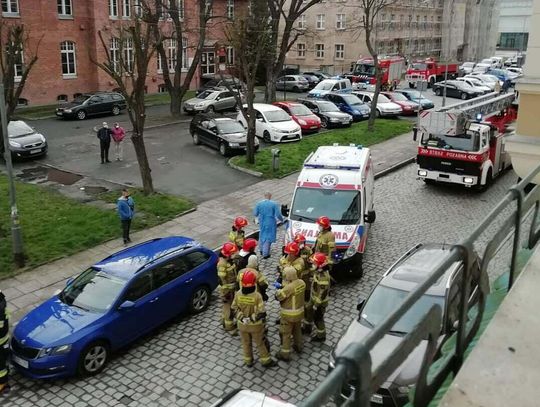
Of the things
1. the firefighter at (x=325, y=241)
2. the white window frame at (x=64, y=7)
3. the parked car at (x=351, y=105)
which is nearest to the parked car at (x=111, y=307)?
the firefighter at (x=325, y=241)

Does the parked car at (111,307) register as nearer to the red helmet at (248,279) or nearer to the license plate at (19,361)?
the license plate at (19,361)

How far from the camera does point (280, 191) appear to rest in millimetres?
19609

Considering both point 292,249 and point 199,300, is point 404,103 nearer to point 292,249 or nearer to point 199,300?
point 199,300

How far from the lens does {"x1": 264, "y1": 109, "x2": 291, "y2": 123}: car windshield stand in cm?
2711

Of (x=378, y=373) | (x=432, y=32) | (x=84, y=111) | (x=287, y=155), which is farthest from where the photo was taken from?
(x=432, y=32)

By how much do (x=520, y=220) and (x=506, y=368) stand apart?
1.22 meters

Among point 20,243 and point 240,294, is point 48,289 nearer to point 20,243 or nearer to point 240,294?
point 20,243

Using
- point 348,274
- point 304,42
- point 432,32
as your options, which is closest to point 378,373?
point 348,274

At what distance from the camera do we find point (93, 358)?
31.0 feet

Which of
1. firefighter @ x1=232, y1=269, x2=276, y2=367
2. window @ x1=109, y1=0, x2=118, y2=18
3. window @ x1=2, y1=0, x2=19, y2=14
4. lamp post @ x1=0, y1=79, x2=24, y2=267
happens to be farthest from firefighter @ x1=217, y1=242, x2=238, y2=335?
window @ x1=109, y1=0, x2=118, y2=18

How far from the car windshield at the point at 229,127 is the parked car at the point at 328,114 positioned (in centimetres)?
678

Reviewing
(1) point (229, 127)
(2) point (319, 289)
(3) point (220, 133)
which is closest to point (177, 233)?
(2) point (319, 289)

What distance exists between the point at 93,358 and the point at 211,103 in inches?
1031

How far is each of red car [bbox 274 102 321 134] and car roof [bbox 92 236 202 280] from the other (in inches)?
685
